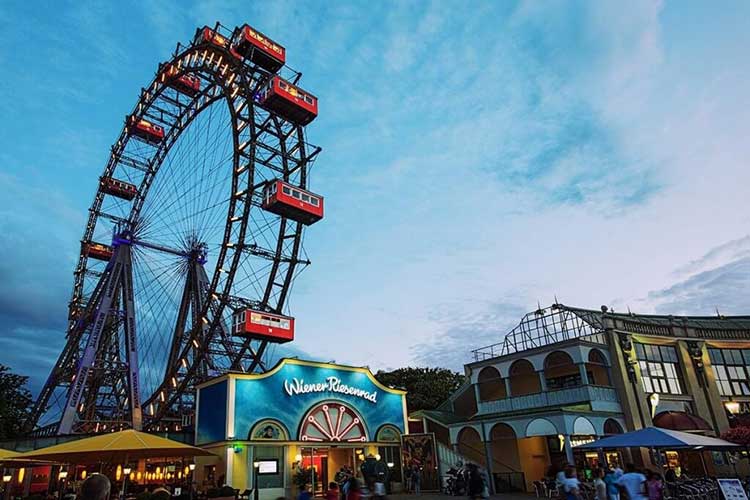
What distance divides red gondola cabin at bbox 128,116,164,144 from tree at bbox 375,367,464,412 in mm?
28153

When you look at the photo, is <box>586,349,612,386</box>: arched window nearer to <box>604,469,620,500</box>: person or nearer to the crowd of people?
<box>604,469,620,500</box>: person

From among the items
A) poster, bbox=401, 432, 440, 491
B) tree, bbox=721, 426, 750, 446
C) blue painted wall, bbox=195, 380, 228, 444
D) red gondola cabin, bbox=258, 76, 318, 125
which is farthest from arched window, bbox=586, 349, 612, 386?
red gondola cabin, bbox=258, 76, 318, 125

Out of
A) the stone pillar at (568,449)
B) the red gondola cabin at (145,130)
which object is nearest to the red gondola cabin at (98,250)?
the red gondola cabin at (145,130)

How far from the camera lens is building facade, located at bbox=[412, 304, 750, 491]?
24.6 m

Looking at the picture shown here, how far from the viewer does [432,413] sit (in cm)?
3138

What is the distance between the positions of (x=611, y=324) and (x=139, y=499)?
23.1 m

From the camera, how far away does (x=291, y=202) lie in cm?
2862

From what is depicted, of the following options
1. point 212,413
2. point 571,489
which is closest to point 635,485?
point 571,489

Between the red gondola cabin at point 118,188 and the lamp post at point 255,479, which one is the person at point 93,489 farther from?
the red gondola cabin at point 118,188

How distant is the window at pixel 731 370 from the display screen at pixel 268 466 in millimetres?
23135

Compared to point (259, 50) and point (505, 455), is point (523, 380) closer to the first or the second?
point (505, 455)

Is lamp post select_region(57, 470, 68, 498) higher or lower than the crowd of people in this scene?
higher

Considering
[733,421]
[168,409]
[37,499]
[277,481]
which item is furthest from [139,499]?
[733,421]

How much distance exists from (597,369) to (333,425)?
45.9 feet
